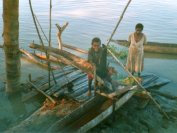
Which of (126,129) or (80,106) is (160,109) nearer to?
(126,129)

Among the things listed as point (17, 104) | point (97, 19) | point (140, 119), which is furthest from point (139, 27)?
point (97, 19)

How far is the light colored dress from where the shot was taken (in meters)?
8.59

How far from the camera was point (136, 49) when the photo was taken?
8.69m

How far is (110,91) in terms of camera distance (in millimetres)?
7422

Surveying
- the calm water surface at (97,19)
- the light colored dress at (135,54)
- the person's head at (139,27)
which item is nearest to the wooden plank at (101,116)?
the light colored dress at (135,54)

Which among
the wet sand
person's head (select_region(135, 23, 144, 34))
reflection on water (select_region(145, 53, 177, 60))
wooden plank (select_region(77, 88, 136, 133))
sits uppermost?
person's head (select_region(135, 23, 144, 34))

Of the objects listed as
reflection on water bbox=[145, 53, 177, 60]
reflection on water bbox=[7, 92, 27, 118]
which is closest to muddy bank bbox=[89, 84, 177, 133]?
reflection on water bbox=[7, 92, 27, 118]

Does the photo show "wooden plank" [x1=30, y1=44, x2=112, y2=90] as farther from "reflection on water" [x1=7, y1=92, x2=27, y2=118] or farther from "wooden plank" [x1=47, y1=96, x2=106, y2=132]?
"reflection on water" [x1=7, y1=92, x2=27, y2=118]

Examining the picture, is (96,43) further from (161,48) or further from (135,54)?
(161,48)

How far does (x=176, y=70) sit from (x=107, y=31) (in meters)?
6.60

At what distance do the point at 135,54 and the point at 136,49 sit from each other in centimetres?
18

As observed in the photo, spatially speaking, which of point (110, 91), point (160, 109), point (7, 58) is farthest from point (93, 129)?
point (7, 58)

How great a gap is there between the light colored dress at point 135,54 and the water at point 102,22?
74.9 inches

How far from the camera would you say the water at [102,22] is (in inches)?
488
